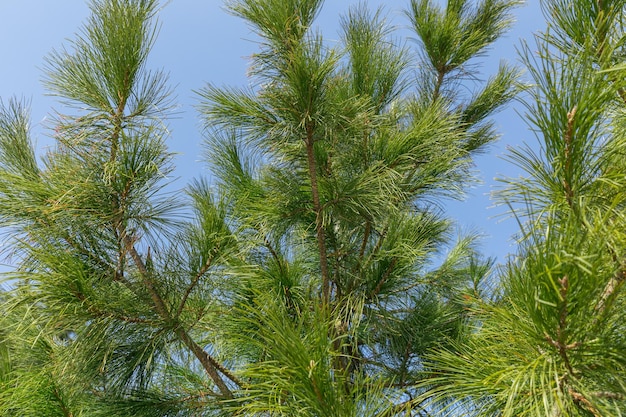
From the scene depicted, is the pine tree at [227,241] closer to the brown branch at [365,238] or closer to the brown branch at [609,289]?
the brown branch at [365,238]

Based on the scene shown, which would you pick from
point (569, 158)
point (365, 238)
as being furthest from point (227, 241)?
point (569, 158)

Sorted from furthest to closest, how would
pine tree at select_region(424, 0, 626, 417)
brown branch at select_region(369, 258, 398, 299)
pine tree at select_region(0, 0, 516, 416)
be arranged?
brown branch at select_region(369, 258, 398, 299) < pine tree at select_region(0, 0, 516, 416) < pine tree at select_region(424, 0, 626, 417)

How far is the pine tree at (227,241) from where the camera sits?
106 cm

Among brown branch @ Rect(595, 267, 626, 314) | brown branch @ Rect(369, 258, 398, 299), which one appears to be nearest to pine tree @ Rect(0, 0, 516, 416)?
brown branch @ Rect(369, 258, 398, 299)

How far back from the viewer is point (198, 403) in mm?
1304

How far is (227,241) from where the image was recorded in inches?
50.5

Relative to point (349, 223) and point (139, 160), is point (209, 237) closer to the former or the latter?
point (139, 160)

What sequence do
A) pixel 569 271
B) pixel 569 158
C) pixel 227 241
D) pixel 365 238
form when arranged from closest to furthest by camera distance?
pixel 569 271 < pixel 569 158 < pixel 227 241 < pixel 365 238

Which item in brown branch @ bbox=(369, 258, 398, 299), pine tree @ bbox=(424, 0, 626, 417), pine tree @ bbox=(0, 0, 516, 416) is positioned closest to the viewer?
pine tree @ bbox=(424, 0, 626, 417)

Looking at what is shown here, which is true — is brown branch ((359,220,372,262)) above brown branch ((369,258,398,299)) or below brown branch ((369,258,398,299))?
above

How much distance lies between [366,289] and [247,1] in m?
0.86

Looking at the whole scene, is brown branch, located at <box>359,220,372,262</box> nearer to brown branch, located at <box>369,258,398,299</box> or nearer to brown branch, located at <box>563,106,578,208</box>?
brown branch, located at <box>369,258,398,299</box>

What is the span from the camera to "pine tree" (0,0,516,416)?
3.49ft

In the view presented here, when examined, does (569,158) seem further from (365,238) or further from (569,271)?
(365,238)
